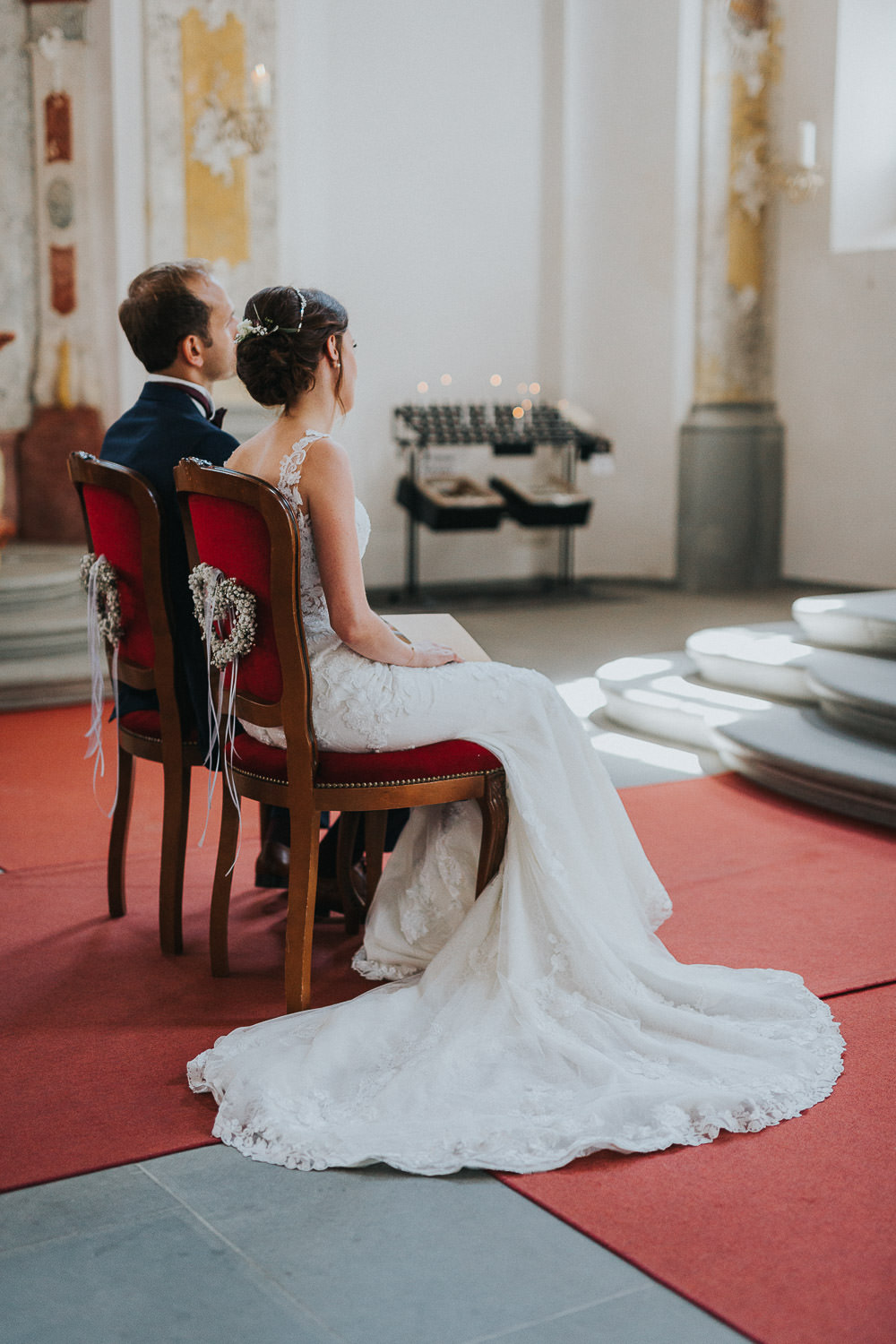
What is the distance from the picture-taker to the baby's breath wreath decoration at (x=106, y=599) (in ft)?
11.6

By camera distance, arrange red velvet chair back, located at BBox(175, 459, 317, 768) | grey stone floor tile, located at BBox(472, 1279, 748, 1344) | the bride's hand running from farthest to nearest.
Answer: the bride's hand
red velvet chair back, located at BBox(175, 459, 317, 768)
grey stone floor tile, located at BBox(472, 1279, 748, 1344)

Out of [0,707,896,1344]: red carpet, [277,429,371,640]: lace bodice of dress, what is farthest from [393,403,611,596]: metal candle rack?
[277,429,371,640]: lace bodice of dress

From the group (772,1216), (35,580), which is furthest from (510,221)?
(772,1216)

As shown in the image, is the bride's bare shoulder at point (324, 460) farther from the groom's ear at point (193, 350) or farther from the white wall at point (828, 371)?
the white wall at point (828, 371)

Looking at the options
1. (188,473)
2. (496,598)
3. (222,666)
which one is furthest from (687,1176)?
(496,598)

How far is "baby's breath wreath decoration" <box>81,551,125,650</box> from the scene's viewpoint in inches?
139

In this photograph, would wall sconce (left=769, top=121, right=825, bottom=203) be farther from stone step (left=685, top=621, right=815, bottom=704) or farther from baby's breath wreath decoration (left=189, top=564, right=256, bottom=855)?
baby's breath wreath decoration (left=189, top=564, right=256, bottom=855)

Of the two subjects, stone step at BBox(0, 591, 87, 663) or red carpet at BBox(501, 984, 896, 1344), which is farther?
stone step at BBox(0, 591, 87, 663)

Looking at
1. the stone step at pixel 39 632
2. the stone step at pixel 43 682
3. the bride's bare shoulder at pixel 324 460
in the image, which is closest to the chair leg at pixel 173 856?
the bride's bare shoulder at pixel 324 460

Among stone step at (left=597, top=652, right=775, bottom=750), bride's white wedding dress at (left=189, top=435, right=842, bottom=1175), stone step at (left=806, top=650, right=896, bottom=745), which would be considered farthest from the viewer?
stone step at (left=597, top=652, right=775, bottom=750)

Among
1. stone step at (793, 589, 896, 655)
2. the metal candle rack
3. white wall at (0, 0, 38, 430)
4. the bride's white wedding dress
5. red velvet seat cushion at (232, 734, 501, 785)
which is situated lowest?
the bride's white wedding dress

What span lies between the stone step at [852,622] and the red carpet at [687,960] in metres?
0.92

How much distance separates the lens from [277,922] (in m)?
3.73

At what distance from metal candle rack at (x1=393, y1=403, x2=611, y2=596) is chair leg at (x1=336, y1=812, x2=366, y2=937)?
578cm
